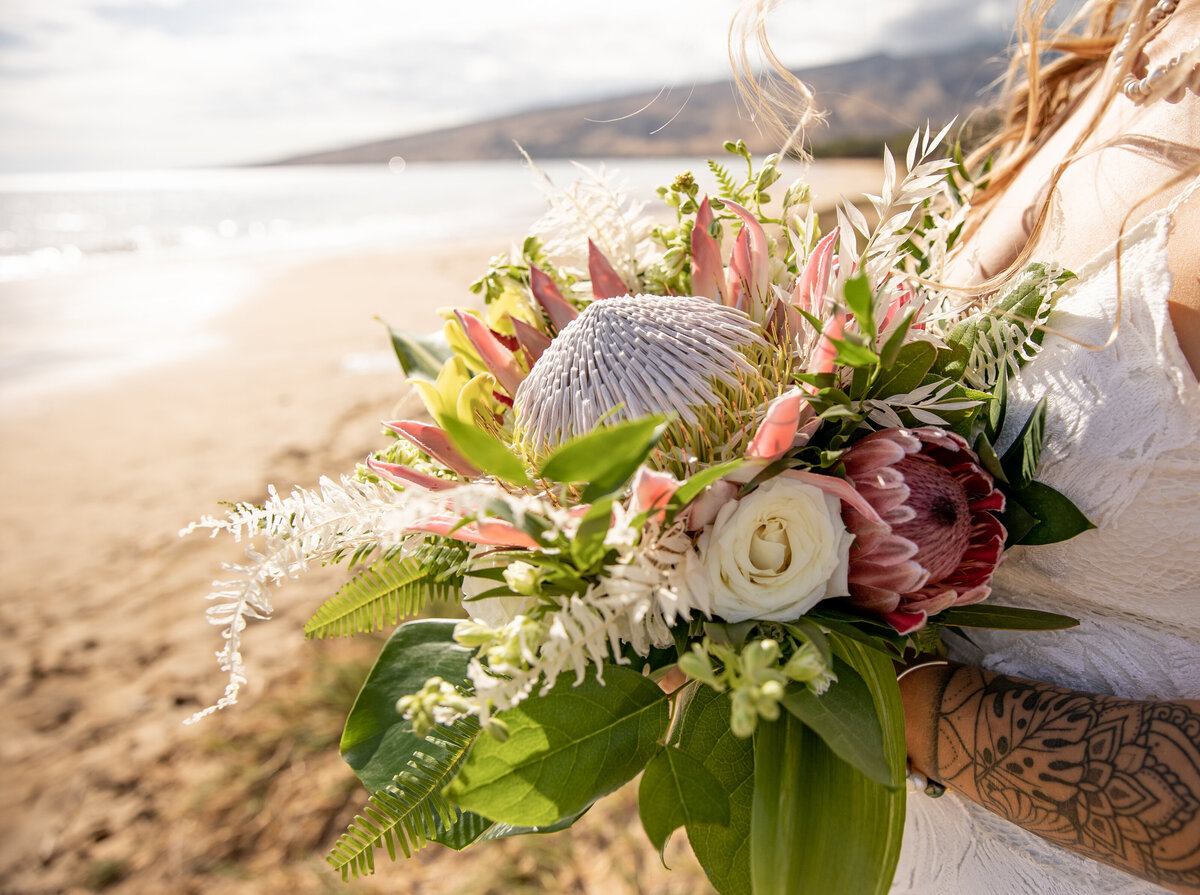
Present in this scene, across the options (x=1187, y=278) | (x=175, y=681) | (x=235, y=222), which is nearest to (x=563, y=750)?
(x=1187, y=278)

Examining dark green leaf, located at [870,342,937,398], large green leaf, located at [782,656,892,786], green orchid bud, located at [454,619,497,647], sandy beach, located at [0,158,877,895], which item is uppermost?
dark green leaf, located at [870,342,937,398]

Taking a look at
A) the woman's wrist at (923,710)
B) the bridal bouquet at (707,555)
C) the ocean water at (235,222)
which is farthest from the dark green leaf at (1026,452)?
the ocean water at (235,222)

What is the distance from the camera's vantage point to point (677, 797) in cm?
66

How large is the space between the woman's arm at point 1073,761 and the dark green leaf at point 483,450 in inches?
24.2

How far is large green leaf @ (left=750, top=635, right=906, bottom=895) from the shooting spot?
646 mm

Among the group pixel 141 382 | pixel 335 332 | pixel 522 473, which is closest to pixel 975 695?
pixel 522 473

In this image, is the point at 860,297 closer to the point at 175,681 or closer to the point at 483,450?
the point at 483,450

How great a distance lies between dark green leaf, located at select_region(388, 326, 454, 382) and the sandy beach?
63 mm

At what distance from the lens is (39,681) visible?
3.29m

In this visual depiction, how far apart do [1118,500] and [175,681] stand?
3421 millimetres

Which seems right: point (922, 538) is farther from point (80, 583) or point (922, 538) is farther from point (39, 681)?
point (80, 583)

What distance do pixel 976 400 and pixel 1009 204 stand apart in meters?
0.51

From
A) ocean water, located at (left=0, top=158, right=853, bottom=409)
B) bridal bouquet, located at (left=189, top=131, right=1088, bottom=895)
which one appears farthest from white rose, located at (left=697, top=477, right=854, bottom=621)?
ocean water, located at (left=0, top=158, right=853, bottom=409)

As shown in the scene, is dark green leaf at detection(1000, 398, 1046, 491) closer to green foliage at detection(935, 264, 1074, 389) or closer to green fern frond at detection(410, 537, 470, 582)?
green foliage at detection(935, 264, 1074, 389)
